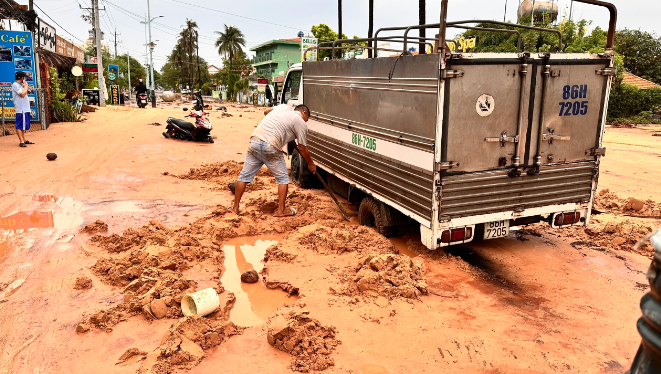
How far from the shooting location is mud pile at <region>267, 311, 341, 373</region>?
321 cm

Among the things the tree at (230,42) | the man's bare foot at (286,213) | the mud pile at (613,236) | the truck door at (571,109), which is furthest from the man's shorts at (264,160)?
the tree at (230,42)

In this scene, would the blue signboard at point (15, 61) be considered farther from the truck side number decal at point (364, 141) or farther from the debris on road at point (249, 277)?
the debris on road at point (249, 277)

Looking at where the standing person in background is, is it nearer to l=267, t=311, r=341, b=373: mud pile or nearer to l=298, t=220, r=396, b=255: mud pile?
l=298, t=220, r=396, b=255: mud pile

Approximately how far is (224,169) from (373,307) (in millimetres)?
6370

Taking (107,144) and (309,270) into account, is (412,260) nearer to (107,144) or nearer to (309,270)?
(309,270)

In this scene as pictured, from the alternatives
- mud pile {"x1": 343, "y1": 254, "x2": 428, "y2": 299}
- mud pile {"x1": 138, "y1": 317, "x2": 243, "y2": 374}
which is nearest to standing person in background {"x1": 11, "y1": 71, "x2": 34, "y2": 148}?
mud pile {"x1": 138, "y1": 317, "x2": 243, "y2": 374}

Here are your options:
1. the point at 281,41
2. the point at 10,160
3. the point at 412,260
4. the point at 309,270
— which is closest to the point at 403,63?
the point at 412,260

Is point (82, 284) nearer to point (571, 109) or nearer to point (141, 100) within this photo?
point (571, 109)

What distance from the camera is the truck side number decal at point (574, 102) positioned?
4.92 metres

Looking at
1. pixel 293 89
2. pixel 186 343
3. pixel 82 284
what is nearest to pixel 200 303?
pixel 186 343

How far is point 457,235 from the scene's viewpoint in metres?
4.76

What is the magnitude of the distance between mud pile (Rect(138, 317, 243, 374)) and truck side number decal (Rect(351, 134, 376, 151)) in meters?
2.94

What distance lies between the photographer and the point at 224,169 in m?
9.68

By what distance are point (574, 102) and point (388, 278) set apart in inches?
109
